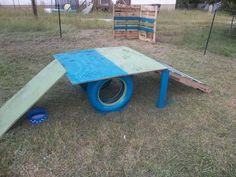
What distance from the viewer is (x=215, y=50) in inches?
239

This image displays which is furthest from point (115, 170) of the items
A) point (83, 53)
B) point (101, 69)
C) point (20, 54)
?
point (20, 54)

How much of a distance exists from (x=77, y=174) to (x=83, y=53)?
2.04 metres

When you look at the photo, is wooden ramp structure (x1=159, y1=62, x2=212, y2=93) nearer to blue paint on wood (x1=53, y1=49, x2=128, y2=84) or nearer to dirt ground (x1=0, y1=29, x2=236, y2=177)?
dirt ground (x1=0, y1=29, x2=236, y2=177)

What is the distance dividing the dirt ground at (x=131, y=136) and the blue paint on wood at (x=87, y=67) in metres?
0.54

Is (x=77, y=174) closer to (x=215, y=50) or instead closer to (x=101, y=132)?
(x=101, y=132)

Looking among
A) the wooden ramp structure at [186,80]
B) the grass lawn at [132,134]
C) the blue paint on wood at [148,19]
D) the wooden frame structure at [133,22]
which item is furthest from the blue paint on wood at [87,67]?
the wooden frame structure at [133,22]

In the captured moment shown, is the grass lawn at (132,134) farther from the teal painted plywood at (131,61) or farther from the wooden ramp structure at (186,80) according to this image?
the teal painted plywood at (131,61)

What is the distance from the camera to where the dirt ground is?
2018 millimetres

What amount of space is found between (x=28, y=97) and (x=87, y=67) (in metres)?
0.78

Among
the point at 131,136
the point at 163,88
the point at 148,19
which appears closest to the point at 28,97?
the point at 131,136

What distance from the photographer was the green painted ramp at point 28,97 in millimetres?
2359

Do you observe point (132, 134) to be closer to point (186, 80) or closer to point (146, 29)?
point (186, 80)

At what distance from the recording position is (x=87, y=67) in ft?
9.03

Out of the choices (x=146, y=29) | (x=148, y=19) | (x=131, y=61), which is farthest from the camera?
(x=146, y=29)
